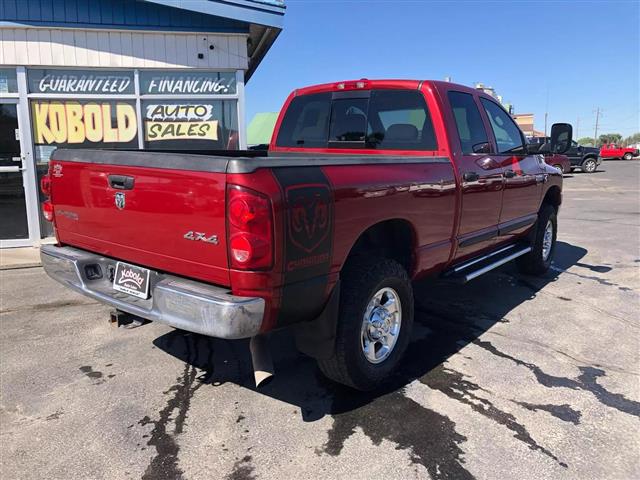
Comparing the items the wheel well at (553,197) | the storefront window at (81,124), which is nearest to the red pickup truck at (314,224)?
the wheel well at (553,197)

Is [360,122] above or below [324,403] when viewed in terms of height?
above

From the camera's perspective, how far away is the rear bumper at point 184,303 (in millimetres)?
2434

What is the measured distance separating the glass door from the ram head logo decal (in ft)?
22.8

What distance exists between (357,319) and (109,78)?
6.87m

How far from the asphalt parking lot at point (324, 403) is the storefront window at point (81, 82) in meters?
4.20

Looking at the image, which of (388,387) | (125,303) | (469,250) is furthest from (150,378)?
(469,250)

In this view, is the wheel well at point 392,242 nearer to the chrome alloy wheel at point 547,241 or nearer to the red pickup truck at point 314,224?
the red pickup truck at point 314,224

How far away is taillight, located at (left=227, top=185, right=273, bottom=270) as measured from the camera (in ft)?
7.79

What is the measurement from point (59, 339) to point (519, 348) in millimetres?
3803

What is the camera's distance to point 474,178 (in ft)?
13.5

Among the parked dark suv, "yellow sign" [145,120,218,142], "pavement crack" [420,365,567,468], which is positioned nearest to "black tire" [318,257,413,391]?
"pavement crack" [420,365,567,468]

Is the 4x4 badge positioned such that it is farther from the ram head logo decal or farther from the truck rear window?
the truck rear window

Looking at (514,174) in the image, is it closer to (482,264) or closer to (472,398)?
(482,264)

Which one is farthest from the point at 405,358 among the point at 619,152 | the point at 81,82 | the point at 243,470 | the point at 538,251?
the point at 619,152
